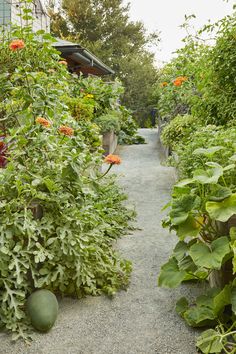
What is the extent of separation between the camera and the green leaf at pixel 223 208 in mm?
2268

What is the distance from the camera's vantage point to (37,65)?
4.51m

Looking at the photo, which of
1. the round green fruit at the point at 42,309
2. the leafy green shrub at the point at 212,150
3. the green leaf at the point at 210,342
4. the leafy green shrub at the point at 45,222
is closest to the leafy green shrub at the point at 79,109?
the leafy green shrub at the point at 212,150

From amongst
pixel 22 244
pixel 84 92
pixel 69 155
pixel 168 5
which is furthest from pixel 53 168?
pixel 168 5

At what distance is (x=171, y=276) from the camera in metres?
2.52

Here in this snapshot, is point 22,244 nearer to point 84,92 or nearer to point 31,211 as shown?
point 31,211

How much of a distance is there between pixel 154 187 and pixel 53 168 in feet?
10.9

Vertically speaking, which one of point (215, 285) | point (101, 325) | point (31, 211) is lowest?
point (101, 325)

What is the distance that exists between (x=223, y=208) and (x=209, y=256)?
294mm

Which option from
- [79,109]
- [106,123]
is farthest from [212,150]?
[106,123]

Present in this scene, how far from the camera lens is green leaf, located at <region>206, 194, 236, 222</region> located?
2.27 meters

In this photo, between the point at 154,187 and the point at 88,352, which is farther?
the point at 154,187

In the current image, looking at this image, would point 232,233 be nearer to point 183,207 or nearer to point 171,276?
point 183,207

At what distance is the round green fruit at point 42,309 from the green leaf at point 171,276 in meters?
0.69

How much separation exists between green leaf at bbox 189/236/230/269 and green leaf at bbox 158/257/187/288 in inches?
9.3
